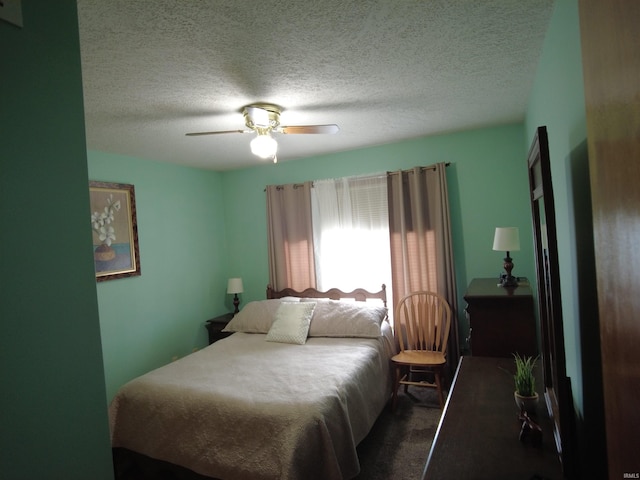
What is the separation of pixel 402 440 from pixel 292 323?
1.37 metres

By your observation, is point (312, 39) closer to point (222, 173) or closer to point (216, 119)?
point (216, 119)

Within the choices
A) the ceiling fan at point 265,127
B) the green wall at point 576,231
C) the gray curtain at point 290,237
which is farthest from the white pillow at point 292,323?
the green wall at point 576,231

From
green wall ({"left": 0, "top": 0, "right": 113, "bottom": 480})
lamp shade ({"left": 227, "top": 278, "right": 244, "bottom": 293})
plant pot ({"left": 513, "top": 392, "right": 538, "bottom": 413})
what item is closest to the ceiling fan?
green wall ({"left": 0, "top": 0, "right": 113, "bottom": 480})

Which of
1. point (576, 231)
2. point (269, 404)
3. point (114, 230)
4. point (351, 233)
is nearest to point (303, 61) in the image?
point (576, 231)

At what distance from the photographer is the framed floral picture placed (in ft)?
10.4

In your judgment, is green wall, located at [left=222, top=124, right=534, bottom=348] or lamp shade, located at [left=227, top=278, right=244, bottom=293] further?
lamp shade, located at [left=227, top=278, right=244, bottom=293]

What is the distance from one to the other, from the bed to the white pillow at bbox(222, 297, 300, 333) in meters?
0.25

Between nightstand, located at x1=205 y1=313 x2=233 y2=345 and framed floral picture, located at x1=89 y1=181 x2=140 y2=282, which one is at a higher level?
framed floral picture, located at x1=89 y1=181 x2=140 y2=282

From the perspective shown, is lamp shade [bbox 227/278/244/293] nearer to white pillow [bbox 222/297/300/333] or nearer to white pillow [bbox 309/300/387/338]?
white pillow [bbox 222/297/300/333]

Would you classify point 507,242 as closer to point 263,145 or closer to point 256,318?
point 263,145

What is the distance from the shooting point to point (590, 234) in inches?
41.8

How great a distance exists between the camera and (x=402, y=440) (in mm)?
2705

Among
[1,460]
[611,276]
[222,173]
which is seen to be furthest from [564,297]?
[222,173]

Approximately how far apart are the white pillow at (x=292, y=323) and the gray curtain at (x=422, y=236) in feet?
3.08
